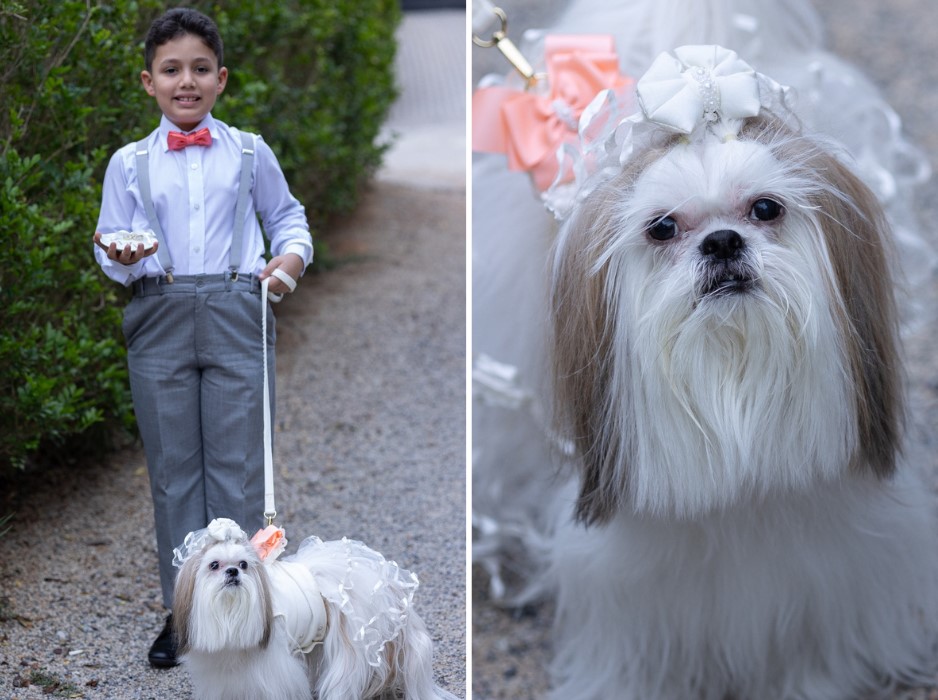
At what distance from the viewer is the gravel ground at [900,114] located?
3.37m

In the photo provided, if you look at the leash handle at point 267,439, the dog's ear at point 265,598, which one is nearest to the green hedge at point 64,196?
the leash handle at point 267,439

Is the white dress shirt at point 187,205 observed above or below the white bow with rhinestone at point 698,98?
below

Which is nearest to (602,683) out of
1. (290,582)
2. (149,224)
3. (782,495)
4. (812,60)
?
(782,495)

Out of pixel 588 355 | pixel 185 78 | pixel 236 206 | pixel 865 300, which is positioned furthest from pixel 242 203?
pixel 865 300

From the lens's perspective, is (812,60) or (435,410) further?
(435,410)

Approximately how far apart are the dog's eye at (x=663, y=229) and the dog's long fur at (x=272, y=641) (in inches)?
37.2

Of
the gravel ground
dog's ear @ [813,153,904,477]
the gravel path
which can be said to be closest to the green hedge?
the gravel path

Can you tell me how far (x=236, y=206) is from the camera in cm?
243

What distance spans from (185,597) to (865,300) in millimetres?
1493

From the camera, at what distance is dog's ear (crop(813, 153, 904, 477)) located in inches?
85.0

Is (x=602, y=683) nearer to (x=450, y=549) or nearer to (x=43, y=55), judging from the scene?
(x=450, y=549)

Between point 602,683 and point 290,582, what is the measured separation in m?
1.10

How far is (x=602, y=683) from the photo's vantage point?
9.87 ft

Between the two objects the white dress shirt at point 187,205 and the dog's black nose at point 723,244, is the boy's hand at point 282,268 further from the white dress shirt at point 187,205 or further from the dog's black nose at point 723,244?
the dog's black nose at point 723,244
